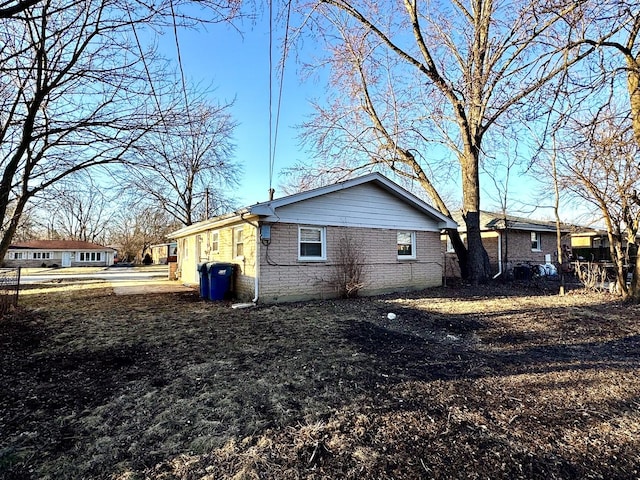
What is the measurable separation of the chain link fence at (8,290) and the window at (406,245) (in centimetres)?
1045

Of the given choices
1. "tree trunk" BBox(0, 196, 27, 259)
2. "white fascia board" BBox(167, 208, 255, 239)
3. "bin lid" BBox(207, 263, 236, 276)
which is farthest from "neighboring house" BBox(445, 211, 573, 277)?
"tree trunk" BBox(0, 196, 27, 259)

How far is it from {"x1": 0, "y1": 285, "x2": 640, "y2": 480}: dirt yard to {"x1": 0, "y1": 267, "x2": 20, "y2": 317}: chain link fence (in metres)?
1.20

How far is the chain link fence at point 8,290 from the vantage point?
7430 millimetres

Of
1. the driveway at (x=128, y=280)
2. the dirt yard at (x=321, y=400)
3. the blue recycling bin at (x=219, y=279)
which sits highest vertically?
the blue recycling bin at (x=219, y=279)

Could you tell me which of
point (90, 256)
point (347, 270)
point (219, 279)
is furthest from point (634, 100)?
point (90, 256)

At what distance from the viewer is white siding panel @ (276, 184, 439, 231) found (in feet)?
30.9

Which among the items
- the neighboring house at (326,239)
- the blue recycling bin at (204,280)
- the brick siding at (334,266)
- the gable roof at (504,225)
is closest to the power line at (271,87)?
the neighboring house at (326,239)

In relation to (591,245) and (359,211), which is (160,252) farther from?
(591,245)

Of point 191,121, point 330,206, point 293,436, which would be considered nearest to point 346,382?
point 293,436

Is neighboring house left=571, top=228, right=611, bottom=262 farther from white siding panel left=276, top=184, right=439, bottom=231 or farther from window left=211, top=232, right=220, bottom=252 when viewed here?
window left=211, top=232, right=220, bottom=252

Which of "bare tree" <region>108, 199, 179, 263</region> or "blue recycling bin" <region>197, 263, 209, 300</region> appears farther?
"bare tree" <region>108, 199, 179, 263</region>

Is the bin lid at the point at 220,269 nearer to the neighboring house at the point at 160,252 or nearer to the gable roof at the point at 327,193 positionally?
the gable roof at the point at 327,193

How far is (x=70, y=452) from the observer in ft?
8.06

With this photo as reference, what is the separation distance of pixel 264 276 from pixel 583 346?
21.6 feet
